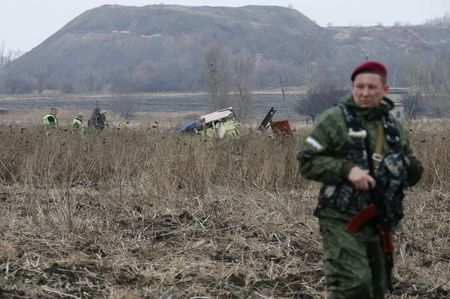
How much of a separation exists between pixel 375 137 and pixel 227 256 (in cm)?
260

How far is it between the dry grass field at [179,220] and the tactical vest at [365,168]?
1.58 meters

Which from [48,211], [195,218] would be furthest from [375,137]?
[48,211]

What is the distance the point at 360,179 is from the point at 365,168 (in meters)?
0.15

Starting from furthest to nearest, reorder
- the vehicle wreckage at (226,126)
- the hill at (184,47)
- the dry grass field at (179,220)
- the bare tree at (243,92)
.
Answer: the hill at (184,47) → the bare tree at (243,92) → the vehicle wreckage at (226,126) → the dry grass field at (179,220)

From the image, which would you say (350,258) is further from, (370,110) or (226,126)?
(226,126)

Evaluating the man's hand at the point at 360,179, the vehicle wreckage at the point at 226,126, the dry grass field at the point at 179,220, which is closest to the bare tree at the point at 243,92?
the vehicle wreckage at the point at 226,126

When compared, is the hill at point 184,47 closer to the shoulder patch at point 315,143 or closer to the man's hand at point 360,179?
the shoulder patch at point 315,143

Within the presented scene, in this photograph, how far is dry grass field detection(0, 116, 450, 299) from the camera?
5.14m

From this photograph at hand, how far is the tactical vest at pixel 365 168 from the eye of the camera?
3488mm

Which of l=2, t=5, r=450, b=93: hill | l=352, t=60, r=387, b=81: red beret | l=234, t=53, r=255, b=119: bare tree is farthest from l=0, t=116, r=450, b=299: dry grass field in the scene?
l=2, t=5, r=450, b=93: hill

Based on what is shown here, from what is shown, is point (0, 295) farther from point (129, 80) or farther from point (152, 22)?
point (152, 22)

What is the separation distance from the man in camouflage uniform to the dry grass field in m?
1.44

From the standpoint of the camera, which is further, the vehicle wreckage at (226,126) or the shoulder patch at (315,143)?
the vehicle wreckage at (226,126)

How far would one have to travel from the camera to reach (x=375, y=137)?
3.54 m
